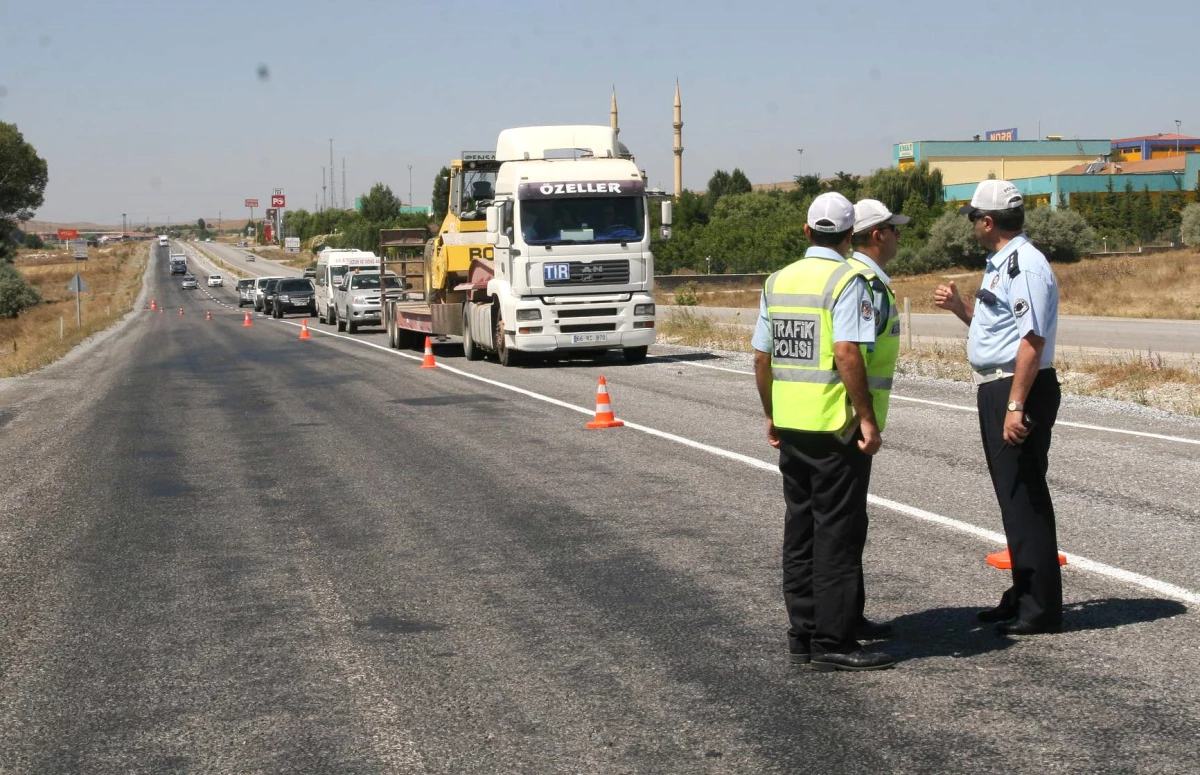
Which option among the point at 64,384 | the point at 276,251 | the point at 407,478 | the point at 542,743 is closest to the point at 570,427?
the point at 407,478

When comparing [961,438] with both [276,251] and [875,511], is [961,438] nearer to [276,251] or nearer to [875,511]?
[875,511]

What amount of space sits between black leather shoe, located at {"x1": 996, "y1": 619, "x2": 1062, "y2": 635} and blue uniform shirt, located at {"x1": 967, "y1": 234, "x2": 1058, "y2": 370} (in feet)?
3.54

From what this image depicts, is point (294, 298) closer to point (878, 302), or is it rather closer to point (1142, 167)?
point (878, 302)

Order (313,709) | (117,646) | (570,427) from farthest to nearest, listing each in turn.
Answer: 1. (570,427)
2. (117,646)
3. (313,709)

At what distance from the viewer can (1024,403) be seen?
18.5 ft

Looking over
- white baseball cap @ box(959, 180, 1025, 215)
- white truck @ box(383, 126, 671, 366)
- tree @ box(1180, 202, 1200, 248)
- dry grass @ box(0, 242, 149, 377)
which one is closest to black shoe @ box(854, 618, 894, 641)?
white baseball cap @ box(959, 180, 1025, 215)

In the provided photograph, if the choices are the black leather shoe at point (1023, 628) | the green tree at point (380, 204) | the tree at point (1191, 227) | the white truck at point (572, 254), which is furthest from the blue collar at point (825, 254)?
the green tree at point (380, 204)

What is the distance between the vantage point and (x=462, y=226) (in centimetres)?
2578

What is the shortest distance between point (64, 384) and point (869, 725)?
21627mm

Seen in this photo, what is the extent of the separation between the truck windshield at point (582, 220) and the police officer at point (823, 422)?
16580 millimetres

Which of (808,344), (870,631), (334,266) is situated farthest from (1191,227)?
(808,344)

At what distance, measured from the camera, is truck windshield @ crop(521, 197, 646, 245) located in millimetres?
21766

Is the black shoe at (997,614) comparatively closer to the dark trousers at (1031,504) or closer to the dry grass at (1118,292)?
the dark trousers at (1031,504)

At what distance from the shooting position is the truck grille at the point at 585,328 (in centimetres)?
2220
